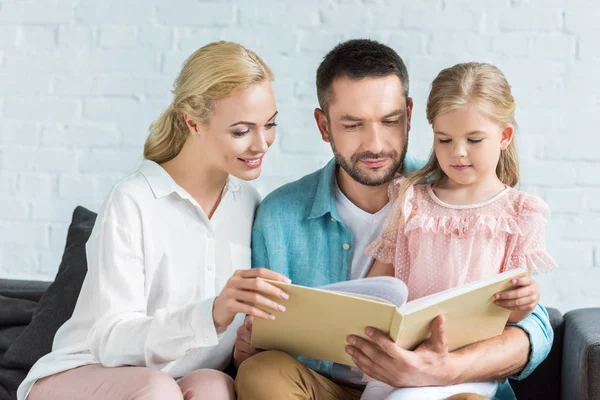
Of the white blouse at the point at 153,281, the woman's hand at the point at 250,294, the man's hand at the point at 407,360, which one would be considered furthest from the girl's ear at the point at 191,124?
the man's hand at the point at 407,360

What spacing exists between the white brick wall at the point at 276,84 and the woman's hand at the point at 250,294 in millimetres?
1298

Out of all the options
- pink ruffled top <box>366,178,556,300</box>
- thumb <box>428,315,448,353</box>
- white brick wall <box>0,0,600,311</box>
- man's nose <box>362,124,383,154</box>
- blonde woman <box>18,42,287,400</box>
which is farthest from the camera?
white brick wall <box>0,0,600,311</box>

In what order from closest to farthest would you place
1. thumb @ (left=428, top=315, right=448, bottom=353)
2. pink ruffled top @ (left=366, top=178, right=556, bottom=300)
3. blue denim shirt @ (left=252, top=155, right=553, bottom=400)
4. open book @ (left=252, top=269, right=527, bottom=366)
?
open book @ (left=252, top=269, right=527, bottom=366) < thumb @ (left=428, top=315, right=448, bottom=353) < pink ruffled top @ (left=366, top=178, right=556, bottom=300) < blue denim shirt @ (left=252, top=155, right=553, bottom=400)

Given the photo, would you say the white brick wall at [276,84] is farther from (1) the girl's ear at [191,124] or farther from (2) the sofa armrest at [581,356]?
(1) the girl's ear at [191,124]

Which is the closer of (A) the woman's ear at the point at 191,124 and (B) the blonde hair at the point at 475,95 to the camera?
(B) the blonde hair at the point at 475,95

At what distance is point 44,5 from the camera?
323 cm

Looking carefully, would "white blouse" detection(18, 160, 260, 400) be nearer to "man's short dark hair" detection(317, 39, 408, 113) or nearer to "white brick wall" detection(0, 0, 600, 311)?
"man's short dark hair" detection(317, 39, 408, 113)

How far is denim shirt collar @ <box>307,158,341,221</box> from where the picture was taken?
7.54 feet

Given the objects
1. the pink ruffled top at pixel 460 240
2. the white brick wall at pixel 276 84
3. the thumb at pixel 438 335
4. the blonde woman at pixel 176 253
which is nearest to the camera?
the thumb at pixel 438 335

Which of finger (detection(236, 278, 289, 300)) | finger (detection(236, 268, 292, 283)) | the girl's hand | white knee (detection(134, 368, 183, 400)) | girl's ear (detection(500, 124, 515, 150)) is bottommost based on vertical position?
white knee (detection(134, 368, 183, 400))

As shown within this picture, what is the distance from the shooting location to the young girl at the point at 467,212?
206 cm

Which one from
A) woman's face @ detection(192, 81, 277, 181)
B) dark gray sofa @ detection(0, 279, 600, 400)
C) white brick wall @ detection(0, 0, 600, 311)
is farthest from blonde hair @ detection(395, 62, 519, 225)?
white brick wall @ detection(0, 0, 600, 311)

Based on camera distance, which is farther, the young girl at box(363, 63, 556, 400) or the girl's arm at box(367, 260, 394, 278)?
the girl's arm at box(367, 260, 394, 278)

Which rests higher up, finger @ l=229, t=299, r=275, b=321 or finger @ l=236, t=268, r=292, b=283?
finger @ l=236, t=268, r=292, b=283
